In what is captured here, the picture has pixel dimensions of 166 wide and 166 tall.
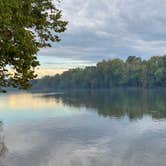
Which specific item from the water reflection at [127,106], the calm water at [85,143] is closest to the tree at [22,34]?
the calm water at [85,143]

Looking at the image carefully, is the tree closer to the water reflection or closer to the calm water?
the calm water

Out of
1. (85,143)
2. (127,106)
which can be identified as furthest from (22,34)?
(127,106)

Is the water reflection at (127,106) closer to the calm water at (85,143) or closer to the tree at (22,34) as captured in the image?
the calm water at (85,143)

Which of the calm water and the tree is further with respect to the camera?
the calm water

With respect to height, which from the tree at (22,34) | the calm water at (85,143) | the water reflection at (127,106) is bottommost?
the water reflection at (127,106)

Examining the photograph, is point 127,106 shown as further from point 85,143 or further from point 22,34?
point 22,34

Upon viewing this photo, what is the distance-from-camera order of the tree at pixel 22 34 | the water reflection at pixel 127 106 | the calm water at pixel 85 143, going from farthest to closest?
the water reflection at pixel 127 106 < the calm water at pixel 85 143 < the tree at pixel 22 34

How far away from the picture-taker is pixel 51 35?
24.2m

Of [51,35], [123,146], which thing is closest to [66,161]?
[123,146]

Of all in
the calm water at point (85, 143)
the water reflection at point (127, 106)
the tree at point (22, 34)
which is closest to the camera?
the tree at point (22, 34)

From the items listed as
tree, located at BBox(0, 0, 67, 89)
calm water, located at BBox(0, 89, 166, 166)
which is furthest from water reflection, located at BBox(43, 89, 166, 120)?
tree, located at BBox(0, 0, 67, 89)

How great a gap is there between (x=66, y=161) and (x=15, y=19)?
16.2 metres

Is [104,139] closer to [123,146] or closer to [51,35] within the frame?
[123,146]

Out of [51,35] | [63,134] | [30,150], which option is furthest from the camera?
[63,134]
